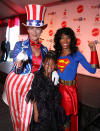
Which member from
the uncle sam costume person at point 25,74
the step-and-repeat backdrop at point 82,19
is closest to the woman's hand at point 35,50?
the uncle sam costume person at point 25,74

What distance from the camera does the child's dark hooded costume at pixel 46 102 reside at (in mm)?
994

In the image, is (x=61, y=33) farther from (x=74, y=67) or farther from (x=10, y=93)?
(x=10, y=93)

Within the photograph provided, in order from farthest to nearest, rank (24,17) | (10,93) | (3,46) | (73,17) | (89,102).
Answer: (3,46), (24,17), (73,17), (89,102), (10,93)

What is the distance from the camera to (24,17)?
16.6ft

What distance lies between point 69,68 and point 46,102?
381 millimetres

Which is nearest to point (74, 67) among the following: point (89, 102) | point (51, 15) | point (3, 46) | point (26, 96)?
point (26, 96)

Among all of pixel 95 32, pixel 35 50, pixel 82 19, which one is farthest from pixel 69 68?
pixel 82 19

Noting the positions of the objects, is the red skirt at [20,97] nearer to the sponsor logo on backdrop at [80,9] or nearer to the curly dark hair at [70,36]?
the curly dark hair at [70,36]

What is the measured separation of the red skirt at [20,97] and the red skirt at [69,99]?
0.29 meters

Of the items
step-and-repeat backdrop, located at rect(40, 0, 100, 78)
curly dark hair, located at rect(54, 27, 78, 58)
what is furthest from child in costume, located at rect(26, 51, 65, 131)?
step-and-repeat backdrop, located at rect(40, 0, 100, 78)

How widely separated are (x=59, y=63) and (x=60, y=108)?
405 millimetres

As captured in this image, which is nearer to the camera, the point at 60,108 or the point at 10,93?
the point at 60,108

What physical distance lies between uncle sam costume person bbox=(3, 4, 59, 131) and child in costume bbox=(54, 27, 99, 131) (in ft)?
0.53

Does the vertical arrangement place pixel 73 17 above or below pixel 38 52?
A: above
